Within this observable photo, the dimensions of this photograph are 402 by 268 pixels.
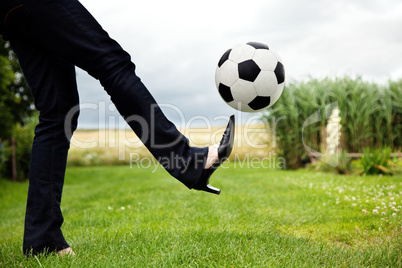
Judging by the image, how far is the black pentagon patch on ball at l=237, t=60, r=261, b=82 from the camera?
8.59 ft

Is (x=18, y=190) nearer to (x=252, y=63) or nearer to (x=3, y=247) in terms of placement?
(x=3, y=247)

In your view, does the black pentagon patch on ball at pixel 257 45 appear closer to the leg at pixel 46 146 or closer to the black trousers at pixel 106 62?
the black trousers at pixel 106 62

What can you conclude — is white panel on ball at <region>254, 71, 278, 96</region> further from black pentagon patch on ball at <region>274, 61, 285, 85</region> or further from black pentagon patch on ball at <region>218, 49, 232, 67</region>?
black pentagon patch on ball at <region>218, 49, 232, 67</region>

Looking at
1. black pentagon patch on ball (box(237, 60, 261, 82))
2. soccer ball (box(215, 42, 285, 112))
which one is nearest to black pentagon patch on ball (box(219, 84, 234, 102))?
soccer ball (box(215, 42, 285, 112))

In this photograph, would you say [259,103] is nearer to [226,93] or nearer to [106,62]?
[226,93]

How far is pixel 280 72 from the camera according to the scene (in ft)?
8.83

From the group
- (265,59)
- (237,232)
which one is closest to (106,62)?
(265,59)

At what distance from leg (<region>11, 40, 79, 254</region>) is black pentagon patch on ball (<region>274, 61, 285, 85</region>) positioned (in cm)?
149

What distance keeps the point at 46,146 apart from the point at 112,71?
0.66 meters

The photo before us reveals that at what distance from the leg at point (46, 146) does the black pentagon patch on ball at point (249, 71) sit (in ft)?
4.08

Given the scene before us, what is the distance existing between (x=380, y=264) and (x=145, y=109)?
159 centimetres

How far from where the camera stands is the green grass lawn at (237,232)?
1934mm

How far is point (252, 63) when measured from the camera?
2.66 m

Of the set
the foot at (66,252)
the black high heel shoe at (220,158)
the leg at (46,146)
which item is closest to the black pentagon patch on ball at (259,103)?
the black high heel shoe at (220,158)
